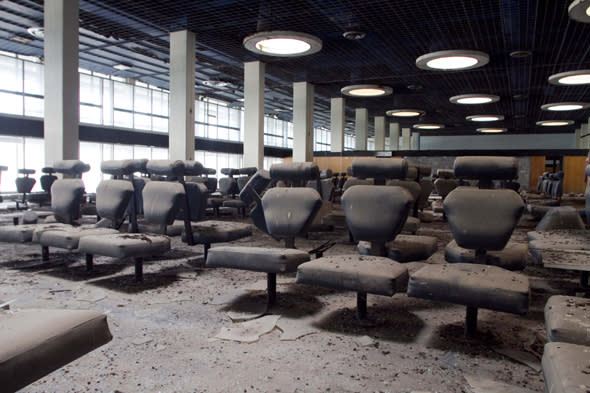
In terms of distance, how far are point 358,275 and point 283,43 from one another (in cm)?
746

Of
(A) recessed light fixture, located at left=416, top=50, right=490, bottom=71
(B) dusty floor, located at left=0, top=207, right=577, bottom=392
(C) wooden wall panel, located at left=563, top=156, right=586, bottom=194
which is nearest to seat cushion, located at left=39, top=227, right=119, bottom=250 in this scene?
(B) dusty floor, located at left=0, top=207, right=577, bottom=392

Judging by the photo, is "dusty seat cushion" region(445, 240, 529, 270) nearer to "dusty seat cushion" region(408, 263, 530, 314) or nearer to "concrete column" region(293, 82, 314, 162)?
"dusty seat cushion" region(408, 263, 530, 314)

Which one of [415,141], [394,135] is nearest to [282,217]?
[394,135]

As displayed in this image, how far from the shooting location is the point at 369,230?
293 centimetres

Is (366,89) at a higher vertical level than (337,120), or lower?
higher

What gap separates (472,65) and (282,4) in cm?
499

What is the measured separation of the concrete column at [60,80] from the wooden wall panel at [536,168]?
17810mm

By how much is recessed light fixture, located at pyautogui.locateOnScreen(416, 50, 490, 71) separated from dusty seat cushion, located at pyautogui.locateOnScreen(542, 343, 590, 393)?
9.23 metres

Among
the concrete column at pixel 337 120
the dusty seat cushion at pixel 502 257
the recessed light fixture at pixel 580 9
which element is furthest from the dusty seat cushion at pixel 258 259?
the concrete column at pixel 337 120

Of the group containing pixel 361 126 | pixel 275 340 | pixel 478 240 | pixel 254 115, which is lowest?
pixel 275 340

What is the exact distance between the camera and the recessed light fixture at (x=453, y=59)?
31.1ft

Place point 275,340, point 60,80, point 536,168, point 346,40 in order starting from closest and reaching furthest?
1. point 275,340
2. point 60,80
3. point 346,40
4. point 536,168

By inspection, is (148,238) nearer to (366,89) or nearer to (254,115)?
(254,115)

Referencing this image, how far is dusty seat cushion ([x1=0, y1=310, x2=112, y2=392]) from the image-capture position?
1.06 metres
